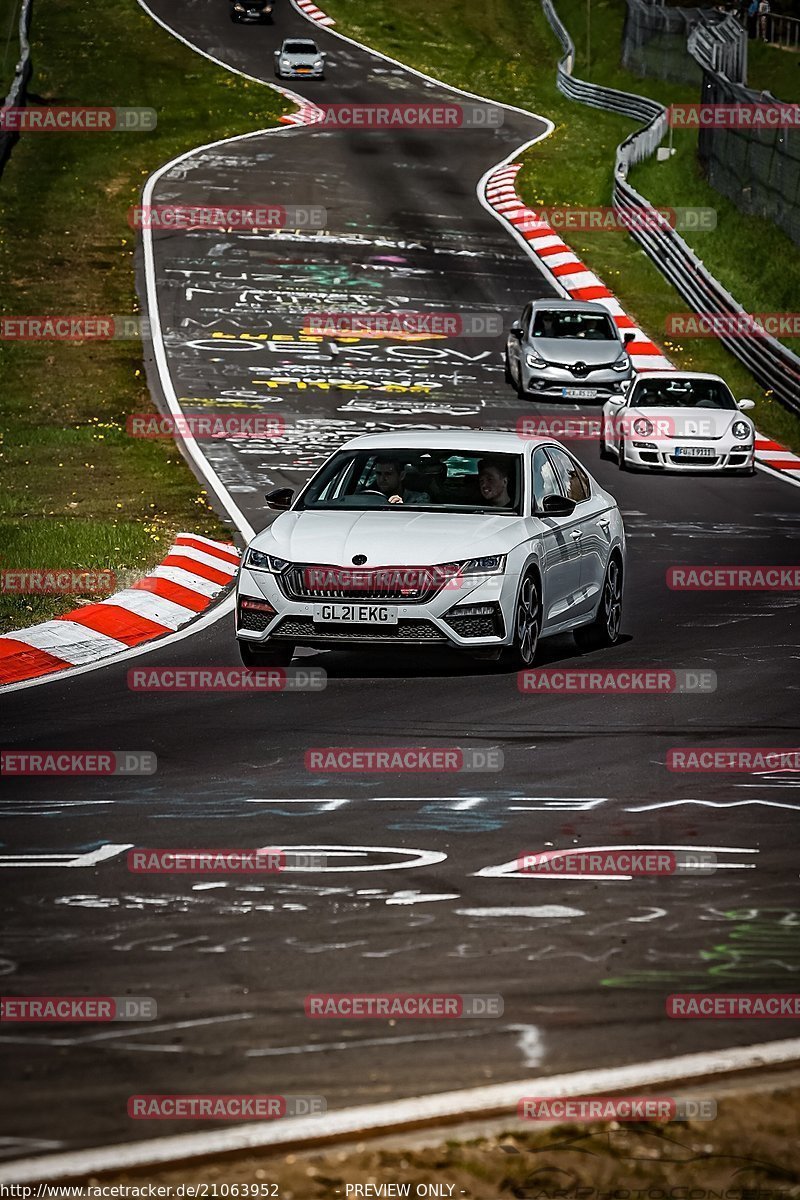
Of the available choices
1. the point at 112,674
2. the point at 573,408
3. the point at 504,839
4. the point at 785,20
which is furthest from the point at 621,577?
the point at 785,20

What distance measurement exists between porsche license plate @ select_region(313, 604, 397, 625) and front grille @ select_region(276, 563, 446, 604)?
0.17 ft

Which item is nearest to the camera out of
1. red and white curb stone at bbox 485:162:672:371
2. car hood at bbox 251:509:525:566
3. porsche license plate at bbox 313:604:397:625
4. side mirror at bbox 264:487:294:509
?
porsche license plate at bbox 313:604:397:625

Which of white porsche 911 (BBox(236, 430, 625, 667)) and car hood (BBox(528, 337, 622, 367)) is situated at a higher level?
white porsche 911 (BBox(236, 430, 625, 667))

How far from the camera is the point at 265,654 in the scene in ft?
42.3

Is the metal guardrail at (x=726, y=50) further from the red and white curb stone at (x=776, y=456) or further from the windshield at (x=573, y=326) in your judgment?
the red and white curb stone at (x=776, y=456)

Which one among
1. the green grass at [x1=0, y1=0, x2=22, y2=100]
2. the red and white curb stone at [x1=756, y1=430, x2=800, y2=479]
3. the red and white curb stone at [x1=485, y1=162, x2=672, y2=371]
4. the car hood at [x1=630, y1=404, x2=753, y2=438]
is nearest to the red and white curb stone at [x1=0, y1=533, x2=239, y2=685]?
the car hood at [x1=630, y1=404, x2=753, y2=438]

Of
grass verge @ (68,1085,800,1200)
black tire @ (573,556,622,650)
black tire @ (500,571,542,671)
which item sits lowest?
black tire @ (573,556,622,650)

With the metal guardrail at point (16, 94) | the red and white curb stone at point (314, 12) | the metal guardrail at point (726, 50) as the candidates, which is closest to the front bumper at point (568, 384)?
the metal guardrail at point (726, 50)

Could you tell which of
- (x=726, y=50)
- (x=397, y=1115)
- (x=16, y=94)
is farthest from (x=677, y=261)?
(x=397, y=1115)

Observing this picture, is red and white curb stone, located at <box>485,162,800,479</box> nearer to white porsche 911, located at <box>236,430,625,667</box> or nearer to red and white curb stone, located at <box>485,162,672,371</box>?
red and white curb stone, located at <box>485,162,672,371</box>

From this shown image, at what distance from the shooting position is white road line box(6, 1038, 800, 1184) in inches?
195

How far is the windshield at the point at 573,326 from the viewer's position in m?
30.8

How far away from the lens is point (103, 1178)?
4.86 metres

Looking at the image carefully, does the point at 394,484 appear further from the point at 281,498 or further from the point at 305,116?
the point at 305,116
